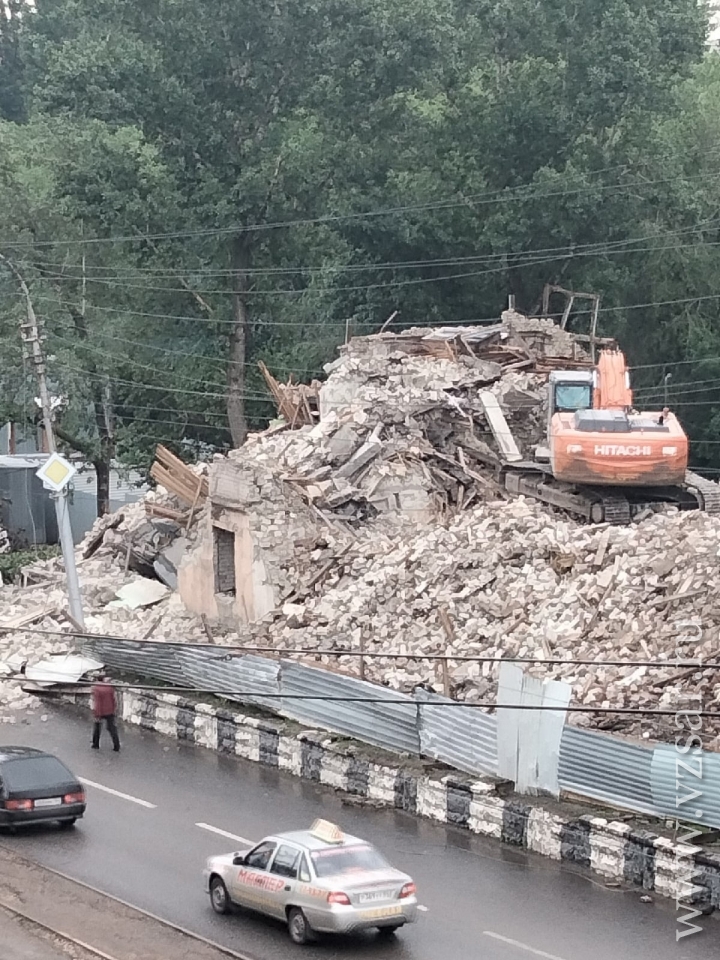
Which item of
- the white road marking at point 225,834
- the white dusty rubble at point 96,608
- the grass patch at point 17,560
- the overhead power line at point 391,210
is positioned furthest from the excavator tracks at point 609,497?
the overhead power line at point 391,210

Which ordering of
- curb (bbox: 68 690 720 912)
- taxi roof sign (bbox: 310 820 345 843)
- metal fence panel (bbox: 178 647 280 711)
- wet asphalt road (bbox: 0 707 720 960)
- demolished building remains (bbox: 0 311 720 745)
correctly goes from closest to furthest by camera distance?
wet asphalt road (bbox: 0 707 720 960), taxi roof sign (bbox: 310 820 345 843), curb (bbox: 68 690 720 912), demolished building remains (bbox: 0 311 720 745), metal fence panel (bbox: 178 647 280 711)

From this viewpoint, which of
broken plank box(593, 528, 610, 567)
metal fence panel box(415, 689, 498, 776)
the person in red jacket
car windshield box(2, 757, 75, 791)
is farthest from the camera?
the person in red jacket

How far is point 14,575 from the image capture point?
134 ft

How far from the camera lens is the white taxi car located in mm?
15625

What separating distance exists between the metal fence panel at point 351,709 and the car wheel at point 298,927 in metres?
6.27

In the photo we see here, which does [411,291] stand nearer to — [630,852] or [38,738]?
[38,738]

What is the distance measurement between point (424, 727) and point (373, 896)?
7.16 m

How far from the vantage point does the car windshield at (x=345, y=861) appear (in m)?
16.0

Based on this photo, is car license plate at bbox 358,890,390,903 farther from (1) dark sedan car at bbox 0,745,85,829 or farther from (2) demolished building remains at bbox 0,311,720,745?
(1) dark sedan car at bbox 0,745,85,829

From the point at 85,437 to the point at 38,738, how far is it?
28.8 m

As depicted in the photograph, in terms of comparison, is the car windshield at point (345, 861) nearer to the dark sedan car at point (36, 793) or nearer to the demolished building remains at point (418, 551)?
the demolished building remains at point (418, 551)

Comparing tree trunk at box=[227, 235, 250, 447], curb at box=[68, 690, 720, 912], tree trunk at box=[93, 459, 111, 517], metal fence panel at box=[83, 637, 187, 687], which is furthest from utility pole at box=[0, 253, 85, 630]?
tree trunk at box=[227, 235, 250, 447]

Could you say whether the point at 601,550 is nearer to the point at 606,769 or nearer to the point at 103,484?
the point at 606,769

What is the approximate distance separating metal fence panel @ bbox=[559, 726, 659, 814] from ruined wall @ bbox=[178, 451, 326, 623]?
32.3ft
